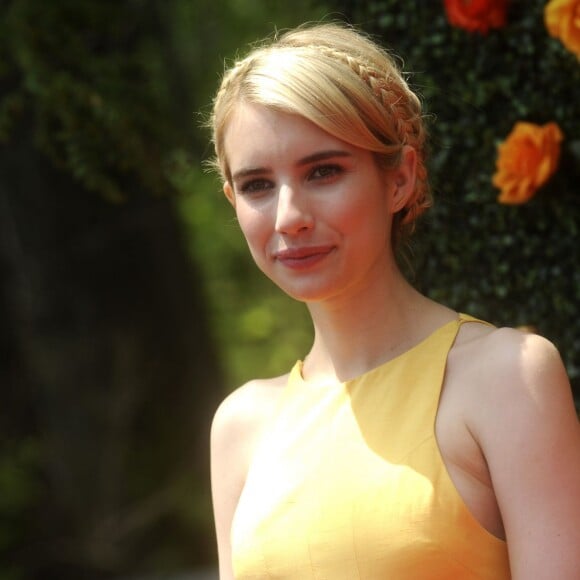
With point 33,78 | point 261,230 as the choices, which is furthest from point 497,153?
point 33,78

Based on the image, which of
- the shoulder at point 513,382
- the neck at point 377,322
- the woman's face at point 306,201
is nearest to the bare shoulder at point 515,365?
the shoulder at point 513,382

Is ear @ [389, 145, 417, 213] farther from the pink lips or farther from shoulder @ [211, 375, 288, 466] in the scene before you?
shoulder @ [211, 375, 288, 466]

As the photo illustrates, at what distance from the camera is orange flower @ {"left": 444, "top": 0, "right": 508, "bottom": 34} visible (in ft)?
10.2

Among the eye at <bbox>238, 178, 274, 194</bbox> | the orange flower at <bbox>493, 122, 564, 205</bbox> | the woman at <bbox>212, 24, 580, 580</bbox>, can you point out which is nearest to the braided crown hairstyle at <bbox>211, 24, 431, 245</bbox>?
the woman at <bbox>212, 24, 580, 580</bbox>

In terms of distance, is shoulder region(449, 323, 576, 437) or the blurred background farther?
the blurred background

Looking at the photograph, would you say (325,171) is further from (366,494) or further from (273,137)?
(366,494)

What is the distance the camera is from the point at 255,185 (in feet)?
7.66

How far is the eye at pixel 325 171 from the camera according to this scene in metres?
2.27

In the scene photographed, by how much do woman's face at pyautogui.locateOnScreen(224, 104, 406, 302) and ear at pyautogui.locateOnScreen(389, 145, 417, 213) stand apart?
25 mm

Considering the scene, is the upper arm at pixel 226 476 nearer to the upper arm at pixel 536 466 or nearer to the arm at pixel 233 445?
the arm at pixel 233 445

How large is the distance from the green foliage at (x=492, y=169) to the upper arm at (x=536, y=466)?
106cm

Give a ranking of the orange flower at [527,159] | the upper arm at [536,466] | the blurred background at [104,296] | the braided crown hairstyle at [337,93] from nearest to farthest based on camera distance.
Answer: the upper arm at [536,466] < the braided crown hairstyle at [337,93] < the orange flower at [527,159] < the blurred background at [104,296]

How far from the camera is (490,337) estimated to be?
221cm

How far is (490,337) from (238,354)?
6819 mm
